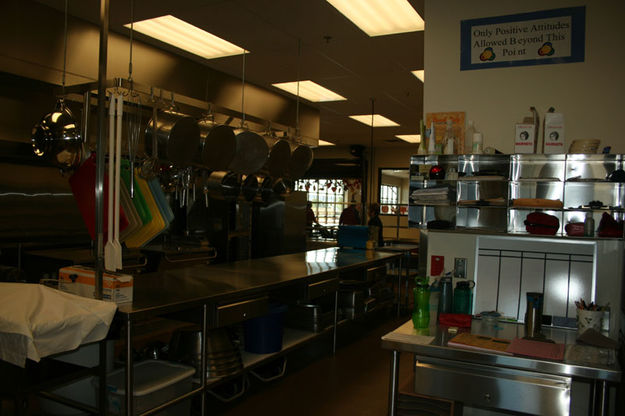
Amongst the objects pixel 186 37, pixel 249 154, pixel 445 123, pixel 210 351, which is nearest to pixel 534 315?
pixel 445 123

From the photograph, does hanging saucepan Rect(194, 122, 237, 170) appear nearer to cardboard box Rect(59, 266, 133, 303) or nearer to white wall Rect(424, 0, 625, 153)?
cardboard box Rect(59, 266, 133, 303)

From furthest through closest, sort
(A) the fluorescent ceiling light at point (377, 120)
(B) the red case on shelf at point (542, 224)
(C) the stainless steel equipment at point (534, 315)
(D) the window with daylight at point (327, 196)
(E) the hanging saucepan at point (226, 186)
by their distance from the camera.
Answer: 1. (D) the window with daylight at point (327, 196)
2. (A) the fluorescent ceiling light at point (377, 120)
3. (E) the hanging saucepan at point (226, 186)
4. (B) the red case on shelf at point (542, 224)
5. (C) the stainless steel equipment at point (534, 315)

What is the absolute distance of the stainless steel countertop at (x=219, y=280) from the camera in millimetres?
2736

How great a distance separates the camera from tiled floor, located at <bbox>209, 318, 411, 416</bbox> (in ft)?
11.5

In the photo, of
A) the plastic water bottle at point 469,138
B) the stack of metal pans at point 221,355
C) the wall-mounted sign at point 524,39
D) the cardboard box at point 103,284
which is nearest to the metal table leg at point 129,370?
the cardboard box at point 103,284

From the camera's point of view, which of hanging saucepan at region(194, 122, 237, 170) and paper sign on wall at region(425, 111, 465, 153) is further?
hanging saucepan at region(194, 122, 237, 170)

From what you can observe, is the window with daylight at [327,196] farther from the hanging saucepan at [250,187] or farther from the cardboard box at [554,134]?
the cardboard box at [554,134]

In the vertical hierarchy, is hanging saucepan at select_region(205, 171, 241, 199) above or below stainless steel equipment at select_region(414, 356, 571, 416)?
above

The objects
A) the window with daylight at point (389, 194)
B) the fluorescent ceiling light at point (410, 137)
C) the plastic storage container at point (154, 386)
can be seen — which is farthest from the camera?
the window with daylight at point (389, 194)

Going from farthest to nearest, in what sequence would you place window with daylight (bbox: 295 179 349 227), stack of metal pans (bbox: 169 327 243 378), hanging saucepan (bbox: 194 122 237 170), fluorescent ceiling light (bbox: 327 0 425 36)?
window with daylight (bbox: 295 179 349 227), fluorescent ceiling light (bbox: 327 0 425 36), hanging saucepan (bbox: 194 122 237 170), stack of metal pans (bbox: 169 327 243 378)

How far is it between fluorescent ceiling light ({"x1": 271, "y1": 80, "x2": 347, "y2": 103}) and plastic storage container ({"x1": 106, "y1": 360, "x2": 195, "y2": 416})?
441 cm

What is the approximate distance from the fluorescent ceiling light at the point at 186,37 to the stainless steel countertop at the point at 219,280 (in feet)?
7.52

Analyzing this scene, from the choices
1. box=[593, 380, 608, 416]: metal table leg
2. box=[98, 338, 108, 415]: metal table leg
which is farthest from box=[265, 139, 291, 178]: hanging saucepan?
box=[593, 380, 608, 416]: metal table leg

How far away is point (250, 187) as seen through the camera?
5.31 meters
